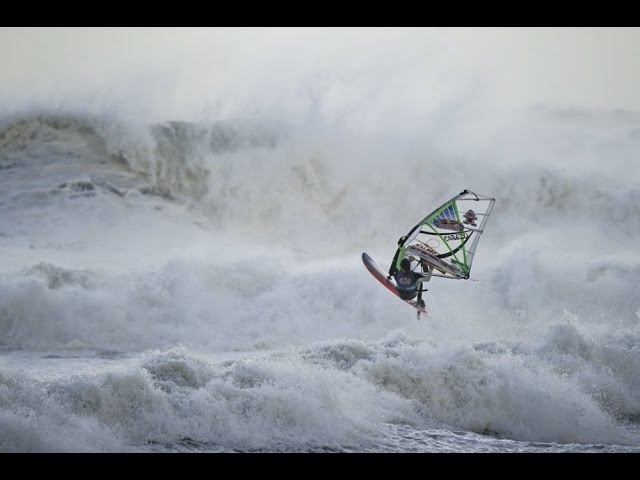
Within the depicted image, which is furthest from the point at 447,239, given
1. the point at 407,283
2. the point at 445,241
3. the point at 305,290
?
the point at 305,290

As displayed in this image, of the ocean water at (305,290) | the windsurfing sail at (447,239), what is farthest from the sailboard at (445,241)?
the ocean water at (305,290)

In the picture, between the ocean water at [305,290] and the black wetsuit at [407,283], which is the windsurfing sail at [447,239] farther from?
the ocean water at [305,290]

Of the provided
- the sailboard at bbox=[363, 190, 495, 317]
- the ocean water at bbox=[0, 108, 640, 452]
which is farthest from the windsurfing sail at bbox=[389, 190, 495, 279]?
the ocean water at bbox=[0, 108, 640, 452]

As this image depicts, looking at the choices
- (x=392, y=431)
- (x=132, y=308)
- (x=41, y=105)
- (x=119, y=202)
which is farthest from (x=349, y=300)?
(x=41, y=105)

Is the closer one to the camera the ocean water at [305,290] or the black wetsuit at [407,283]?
the black wetsuit at [407,283]

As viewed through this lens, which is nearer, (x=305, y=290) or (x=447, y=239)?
(x=447, y=239)

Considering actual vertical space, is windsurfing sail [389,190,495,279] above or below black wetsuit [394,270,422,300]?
above

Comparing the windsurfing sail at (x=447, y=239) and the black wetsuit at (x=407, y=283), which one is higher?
the windsurfing sail at (x=447, y=239)

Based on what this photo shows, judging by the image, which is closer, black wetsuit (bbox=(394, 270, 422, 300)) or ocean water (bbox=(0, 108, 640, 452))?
black wetsuit (bbox=(394, 270, 422, 300))

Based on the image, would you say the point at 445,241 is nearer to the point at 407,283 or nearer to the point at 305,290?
the point at 407,283

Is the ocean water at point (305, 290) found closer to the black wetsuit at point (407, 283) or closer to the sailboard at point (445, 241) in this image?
the black wetsuit at point (407, 283)

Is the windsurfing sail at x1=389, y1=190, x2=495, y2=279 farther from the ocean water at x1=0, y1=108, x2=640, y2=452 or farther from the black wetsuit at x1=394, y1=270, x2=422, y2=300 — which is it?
the ocean water at x1=0, y1=108, x2=640, y2=452

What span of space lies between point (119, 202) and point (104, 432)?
18.5ft

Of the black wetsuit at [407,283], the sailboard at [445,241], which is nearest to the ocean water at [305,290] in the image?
the black wetsuit at [407,283]
